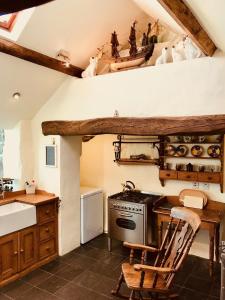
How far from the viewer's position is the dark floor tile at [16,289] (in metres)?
2.83

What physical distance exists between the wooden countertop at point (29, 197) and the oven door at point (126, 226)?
0.96 metres

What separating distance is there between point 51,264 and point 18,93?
2.38 m

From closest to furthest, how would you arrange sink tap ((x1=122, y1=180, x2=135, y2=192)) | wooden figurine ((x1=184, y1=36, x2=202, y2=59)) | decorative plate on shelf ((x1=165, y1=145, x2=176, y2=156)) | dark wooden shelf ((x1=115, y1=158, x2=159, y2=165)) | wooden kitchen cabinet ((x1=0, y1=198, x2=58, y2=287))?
wooden figurine ((x1=184, y1=36, x2=202, y2=59)) < wooden kitchen cabinet ((x1=0, y1=198, x2=58, y2=287)) < decorative plate on shelf ((x1=165, y1=145, x2=176, y2=156)) < dark wooden shelf ((x1=115, y1=158, x2=159, y2=165)) < sink tap ((x1=122, y1=180, x2=135, y2=192))

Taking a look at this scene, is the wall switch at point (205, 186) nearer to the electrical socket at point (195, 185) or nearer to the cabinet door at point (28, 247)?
the electrical socket at point (195, 185)

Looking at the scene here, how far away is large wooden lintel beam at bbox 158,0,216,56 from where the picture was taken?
1.57m

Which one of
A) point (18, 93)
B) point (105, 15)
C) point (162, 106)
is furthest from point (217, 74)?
point (18, 93)

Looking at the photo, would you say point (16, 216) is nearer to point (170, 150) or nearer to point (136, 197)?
point (136, 197)

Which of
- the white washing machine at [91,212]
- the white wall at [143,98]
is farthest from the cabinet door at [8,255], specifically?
the white washing machine at [91,212]

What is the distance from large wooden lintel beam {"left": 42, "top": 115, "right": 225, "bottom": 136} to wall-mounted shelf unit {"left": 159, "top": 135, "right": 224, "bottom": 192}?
1014 mm

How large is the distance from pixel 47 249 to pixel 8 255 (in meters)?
0.64

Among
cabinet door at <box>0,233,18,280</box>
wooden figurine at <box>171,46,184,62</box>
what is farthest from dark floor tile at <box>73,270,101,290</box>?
wooden figurine at <box>171,46,184,62</box>

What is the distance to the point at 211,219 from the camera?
3170 millimetres

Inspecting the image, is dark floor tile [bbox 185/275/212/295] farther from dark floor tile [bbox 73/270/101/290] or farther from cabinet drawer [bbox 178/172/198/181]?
cabinet drawer [bbox 178/172/198/181]

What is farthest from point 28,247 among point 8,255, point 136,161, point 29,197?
point 136,161
